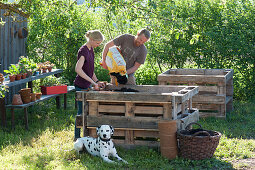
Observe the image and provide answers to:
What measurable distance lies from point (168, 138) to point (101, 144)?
2.89 ft

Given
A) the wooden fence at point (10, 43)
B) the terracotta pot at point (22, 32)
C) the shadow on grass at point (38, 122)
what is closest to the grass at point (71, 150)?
the shadow on grass at point (38, 122)

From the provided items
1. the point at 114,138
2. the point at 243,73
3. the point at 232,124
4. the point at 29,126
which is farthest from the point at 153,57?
the point at 114,138

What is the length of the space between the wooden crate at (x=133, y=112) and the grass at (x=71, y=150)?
0.24 meters

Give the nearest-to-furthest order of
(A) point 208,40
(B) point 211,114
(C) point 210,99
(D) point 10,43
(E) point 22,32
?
1. (C) point 210,99
2. (B) point 211,114
3. (D) point 10,43
4. (E) point 22,32
5. (A) point 208,40

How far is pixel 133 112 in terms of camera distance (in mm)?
5660

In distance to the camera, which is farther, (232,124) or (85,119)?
(232,124)

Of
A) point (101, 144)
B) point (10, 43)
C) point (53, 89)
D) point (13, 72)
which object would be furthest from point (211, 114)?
point (10, 43)

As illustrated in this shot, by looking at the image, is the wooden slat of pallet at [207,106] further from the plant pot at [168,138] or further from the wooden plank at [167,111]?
the plant pot at [168,138]

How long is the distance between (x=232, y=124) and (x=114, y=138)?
8.79ft

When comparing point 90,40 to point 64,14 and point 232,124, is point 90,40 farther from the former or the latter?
point 232,124

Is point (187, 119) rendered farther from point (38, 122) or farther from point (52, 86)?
point (52, 86)

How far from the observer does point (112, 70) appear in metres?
5.98

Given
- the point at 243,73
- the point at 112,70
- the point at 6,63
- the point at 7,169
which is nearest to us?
the point at 7,169

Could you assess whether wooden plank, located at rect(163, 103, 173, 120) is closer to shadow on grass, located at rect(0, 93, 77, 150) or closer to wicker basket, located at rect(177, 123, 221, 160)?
wicker basket, located at rect(177, 123, 221, 160)
